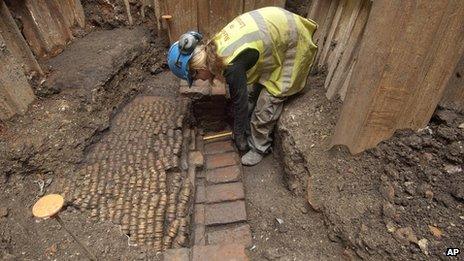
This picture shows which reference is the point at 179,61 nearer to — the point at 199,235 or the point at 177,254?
the point at 199,235

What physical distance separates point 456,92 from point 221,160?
2.17 metres

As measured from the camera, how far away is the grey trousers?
3.38 meters

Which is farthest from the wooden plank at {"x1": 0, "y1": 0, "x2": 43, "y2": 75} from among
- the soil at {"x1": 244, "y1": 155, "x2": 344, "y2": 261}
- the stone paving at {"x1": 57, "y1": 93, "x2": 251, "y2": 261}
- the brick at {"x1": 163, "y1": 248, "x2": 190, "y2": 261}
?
the soil at {"x1": 244, "y1": 155, "x2": 344, "y2": 261}

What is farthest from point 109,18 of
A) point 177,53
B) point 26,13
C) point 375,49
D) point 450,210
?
point 450,210

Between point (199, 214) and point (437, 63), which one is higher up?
point (437, 63)

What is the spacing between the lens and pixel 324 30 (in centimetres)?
339

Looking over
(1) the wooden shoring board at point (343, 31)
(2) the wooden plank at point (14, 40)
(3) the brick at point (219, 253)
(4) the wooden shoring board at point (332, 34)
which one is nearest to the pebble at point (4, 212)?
(3) the brick at point (219, 253)

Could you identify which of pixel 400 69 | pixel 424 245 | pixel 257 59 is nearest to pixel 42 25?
pixel 257 59

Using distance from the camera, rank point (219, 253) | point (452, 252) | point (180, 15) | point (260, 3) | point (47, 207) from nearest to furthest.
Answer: point (47, 207), point (452, 252), point (219, 253), point (260, 3), point (180, 15)

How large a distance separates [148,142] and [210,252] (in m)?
1.26

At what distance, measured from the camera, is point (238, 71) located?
9.59ft

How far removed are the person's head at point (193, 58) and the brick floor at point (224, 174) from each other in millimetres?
967

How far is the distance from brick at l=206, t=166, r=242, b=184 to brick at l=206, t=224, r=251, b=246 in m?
0.55

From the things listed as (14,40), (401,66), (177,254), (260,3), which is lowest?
(177,254)
